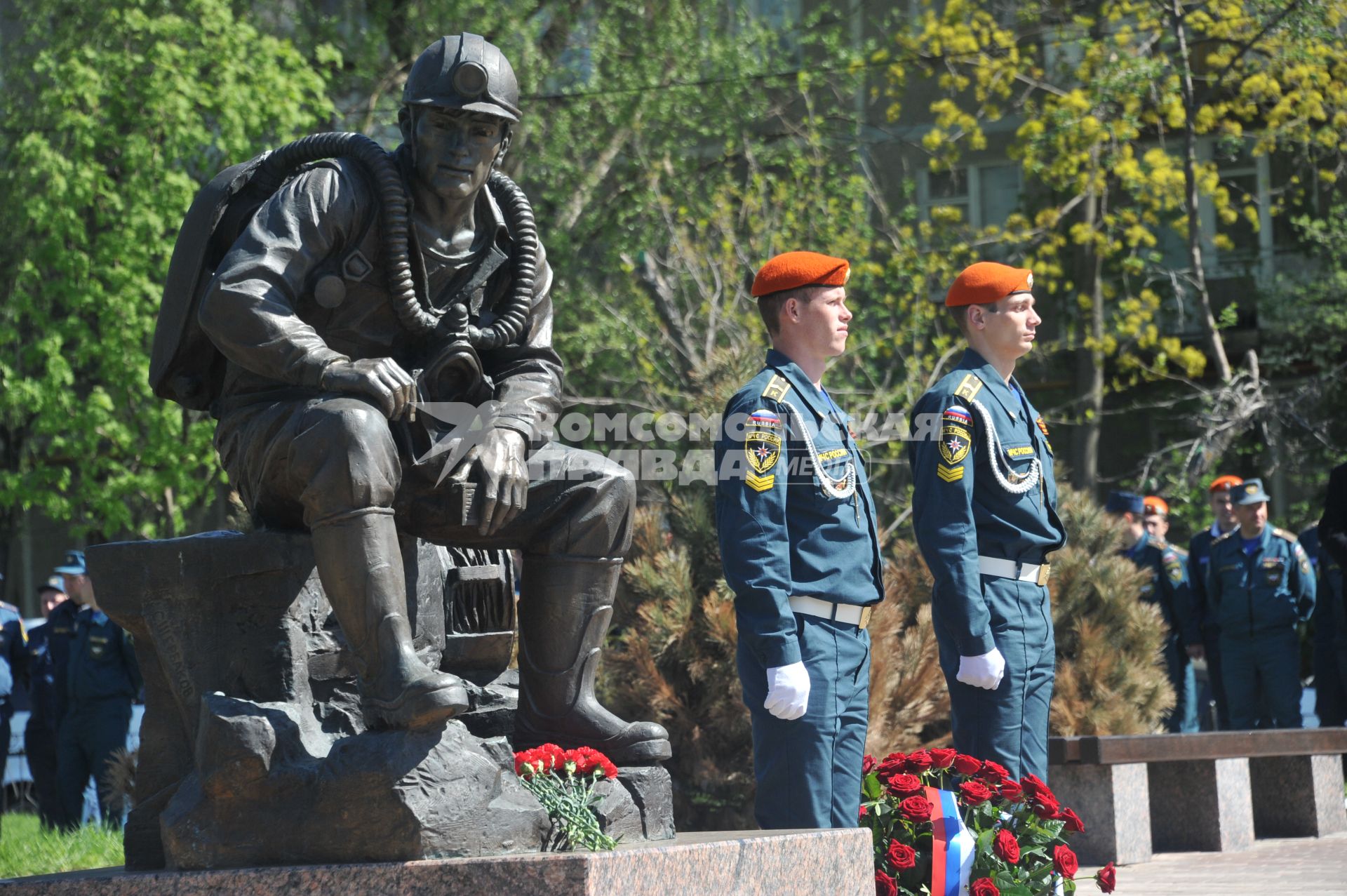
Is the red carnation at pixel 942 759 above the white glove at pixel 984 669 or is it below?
below

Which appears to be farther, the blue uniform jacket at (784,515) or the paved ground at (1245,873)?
the paved ground at (1245,873)

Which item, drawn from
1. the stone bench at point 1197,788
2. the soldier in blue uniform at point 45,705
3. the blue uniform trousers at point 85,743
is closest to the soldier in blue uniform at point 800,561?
the stone bench at point 1197,788

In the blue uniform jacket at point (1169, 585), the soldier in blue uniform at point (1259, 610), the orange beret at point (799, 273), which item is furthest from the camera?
the blue uniform jacket at point (1169, 585)

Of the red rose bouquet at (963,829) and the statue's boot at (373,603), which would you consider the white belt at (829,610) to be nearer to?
the red rose bouquet at (963,829)

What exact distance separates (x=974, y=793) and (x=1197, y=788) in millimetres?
4213

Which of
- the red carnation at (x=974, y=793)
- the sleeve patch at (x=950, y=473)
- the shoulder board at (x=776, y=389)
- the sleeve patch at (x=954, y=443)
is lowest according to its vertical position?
the red carnation at (x=974, y=793)

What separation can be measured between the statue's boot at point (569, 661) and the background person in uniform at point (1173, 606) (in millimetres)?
8218

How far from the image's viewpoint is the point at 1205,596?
12305 millimetres

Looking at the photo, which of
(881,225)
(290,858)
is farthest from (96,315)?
(290,858)

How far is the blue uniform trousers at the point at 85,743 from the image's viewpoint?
11680 mm

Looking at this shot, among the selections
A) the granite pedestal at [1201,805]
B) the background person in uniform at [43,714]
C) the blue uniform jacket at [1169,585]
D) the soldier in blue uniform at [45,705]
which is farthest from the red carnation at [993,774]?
the background person in uniform at [43,714]

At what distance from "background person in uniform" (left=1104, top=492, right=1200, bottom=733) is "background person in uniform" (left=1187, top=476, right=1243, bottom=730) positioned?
45 millimetres

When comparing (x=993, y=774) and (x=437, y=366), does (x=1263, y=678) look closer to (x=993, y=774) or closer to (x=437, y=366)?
(x=993, y=774)

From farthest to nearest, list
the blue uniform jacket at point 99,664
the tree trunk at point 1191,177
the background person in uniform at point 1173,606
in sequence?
the tree trunk at point 1191,177 → the background person in uniform at point 1173,606 → the blue uniform jacket at point 99,664
